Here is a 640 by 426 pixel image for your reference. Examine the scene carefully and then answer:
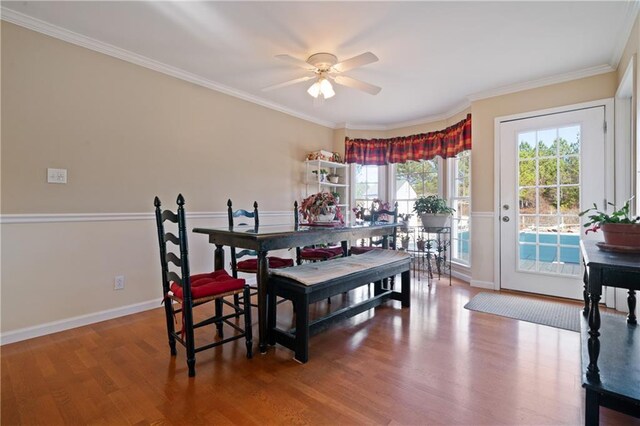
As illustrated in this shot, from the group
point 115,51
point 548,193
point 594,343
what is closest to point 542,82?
point 548,193

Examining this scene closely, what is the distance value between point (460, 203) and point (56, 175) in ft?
15.0

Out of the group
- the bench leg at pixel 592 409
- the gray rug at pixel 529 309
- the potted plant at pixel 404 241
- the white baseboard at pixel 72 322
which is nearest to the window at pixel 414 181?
the potted plant at pixel 404 241

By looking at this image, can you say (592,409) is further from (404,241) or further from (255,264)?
(404,241)

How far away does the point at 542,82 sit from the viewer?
11.0 feet

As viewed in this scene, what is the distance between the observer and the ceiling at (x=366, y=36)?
216 cm

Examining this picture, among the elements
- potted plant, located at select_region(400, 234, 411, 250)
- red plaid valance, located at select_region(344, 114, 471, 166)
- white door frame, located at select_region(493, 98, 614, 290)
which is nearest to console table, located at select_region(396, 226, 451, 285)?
potted plant, located at select_region(400, 234, 411, 250)

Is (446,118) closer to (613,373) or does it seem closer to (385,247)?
(385,247)

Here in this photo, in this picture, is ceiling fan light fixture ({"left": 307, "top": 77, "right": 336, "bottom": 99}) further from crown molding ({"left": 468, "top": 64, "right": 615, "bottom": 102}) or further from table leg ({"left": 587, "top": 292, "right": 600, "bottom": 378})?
table leg ({"left": 587, "top": 292, "right": 600, "bottom": 378})

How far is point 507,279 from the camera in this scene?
363cm

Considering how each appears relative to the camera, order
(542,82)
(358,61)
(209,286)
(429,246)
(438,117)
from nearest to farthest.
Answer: (209,286)
(358,61)
(542,82)
(429,246)
(438,117)

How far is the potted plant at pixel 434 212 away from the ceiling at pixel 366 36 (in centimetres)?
146

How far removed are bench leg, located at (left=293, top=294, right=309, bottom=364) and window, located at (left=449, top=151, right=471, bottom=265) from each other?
2.93m

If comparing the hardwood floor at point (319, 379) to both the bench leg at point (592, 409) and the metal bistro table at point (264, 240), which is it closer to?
the bench leg at point (592, 409)

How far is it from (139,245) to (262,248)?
1.64 m
